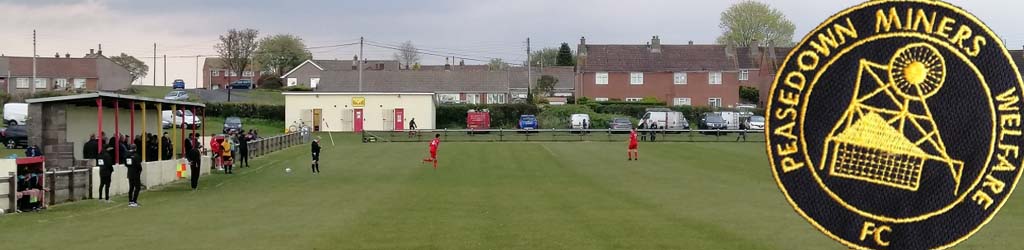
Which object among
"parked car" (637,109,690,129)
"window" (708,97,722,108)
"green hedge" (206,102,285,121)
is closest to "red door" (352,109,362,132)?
"green hedge" (206,102,285,121)

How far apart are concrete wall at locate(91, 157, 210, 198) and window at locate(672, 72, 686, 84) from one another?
67.0 m

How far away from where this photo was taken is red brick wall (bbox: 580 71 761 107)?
97.1 metres

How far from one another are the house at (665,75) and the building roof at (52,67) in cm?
5790

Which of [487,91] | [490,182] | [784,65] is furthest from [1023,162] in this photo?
[487,91]

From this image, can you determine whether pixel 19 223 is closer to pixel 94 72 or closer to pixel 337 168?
pixel 337 168

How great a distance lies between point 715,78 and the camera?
318 feet

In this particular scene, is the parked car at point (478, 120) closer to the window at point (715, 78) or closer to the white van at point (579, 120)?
the white van at point (579, 120)

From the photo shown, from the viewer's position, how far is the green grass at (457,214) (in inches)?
639

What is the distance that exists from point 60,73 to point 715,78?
7178cm

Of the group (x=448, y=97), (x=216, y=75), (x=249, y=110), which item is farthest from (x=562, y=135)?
(x=216, y=75)

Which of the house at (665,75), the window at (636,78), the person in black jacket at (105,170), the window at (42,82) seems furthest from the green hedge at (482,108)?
the person in black jacket at (105,170)

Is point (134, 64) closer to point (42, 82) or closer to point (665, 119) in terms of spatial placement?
point (42, 82)

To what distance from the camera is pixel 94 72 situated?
390 feet

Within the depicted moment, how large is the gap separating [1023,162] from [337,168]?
32.5 m
